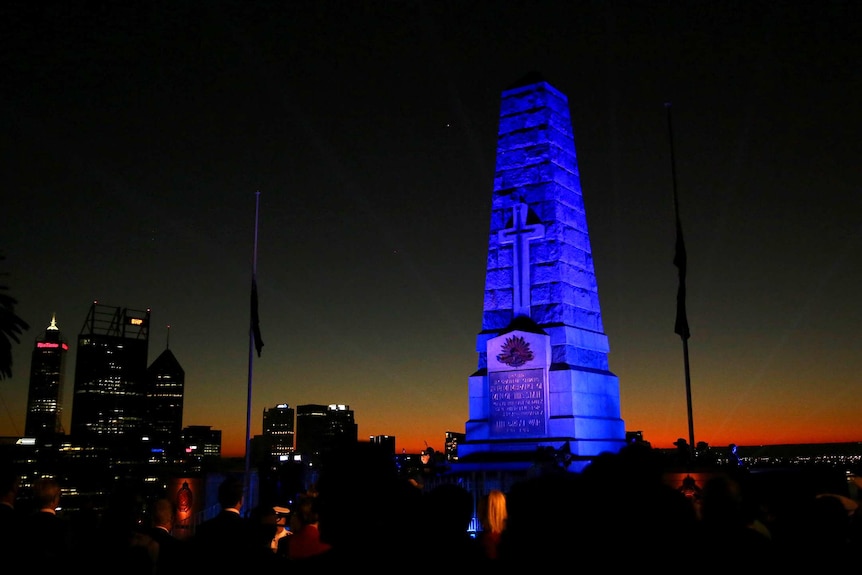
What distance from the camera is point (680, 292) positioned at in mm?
23219

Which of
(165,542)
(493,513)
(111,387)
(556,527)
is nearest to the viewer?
(556,527)

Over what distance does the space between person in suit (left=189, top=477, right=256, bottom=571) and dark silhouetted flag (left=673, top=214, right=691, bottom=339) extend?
19484 mm

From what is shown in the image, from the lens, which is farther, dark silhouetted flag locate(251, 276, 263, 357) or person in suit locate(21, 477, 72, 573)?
dark silhouetted flag locate(251, 276, 263, 357)

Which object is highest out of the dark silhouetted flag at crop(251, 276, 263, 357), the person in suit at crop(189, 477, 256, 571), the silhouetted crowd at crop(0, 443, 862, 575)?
the dark silhouetted flag at crop(251, 276, 263, 357)

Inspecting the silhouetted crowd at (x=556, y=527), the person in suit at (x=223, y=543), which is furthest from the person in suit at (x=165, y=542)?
the silhouetted crowd at (x=556, y=527)

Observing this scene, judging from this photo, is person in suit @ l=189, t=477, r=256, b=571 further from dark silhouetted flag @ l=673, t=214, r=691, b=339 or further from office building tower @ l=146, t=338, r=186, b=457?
office building tower @ l=146, t=338, r=186, b=457

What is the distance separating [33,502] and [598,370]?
804 inches

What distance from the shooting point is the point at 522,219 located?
1014 inches

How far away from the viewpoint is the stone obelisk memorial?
79.8 ft

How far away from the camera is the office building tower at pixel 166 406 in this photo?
17012cm

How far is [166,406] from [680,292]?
171 meters

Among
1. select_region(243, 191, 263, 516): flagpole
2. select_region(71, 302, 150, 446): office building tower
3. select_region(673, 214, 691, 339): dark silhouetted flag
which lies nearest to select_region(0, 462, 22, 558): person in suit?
select_region(243, 191, 263, 516): flagpole

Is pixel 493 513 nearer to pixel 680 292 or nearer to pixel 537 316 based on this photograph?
pixel 680 292

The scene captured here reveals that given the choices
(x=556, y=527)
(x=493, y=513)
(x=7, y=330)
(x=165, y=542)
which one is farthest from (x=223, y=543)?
(x=7, y=330)
